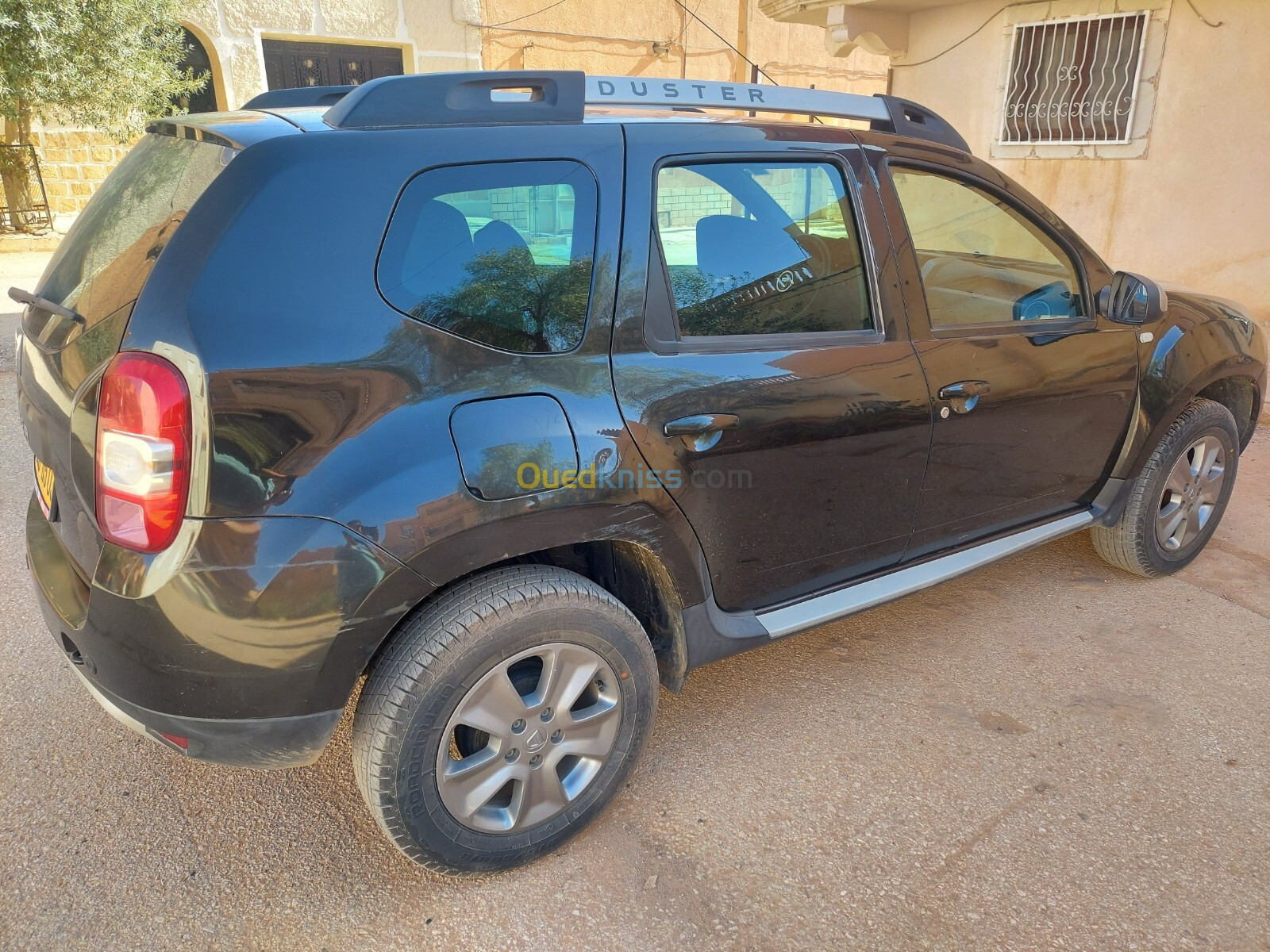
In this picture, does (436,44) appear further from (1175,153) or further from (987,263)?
(987,263)

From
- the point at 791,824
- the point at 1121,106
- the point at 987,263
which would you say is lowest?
the point at 791,824

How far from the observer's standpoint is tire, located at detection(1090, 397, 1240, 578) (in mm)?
3443

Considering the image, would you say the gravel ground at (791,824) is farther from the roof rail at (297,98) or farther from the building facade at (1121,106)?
the building facade at (1121,106)

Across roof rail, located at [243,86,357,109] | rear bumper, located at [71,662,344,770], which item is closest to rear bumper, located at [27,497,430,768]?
rear bumper, located at [71,662,344,770]

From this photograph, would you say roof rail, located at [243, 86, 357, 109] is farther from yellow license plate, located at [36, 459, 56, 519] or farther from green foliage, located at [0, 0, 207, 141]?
green foliage, located at [0, 0, 207, 141]

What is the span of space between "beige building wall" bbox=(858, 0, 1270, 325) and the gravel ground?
501 cm

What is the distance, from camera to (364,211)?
5.97 ft

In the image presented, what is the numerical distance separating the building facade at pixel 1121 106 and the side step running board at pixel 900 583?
5.17m

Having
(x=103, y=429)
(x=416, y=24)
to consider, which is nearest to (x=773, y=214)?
(x=103, y=429)

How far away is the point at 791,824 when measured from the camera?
234cm

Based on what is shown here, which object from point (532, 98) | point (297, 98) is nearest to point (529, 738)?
point (532, 98)

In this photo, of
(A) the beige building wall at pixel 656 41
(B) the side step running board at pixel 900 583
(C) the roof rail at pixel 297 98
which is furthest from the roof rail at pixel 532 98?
(A) the beige building wall at pixel 656 41

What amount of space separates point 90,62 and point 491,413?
40.5ft

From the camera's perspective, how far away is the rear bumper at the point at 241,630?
1707mm
